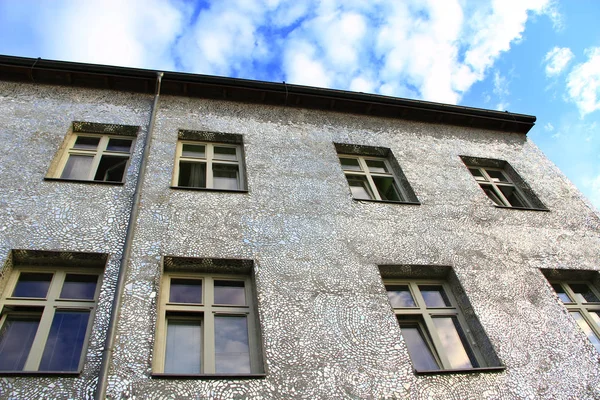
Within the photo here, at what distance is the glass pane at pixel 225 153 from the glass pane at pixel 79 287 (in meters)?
3.43

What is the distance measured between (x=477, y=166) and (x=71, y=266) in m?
8.07

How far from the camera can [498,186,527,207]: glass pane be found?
9.38 m

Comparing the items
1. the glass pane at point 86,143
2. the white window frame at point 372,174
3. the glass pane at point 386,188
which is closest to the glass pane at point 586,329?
the white window frame at point 372,174

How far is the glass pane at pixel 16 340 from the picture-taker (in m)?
4.77

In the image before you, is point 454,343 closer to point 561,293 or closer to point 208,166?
point 561,293

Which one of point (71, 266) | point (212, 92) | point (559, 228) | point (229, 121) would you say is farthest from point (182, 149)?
point (559, 228)

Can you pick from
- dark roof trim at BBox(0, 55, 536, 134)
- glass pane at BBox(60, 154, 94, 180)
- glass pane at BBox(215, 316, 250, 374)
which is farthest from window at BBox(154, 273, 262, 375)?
dark roof trim at BBox(0, 55, 536, 134)

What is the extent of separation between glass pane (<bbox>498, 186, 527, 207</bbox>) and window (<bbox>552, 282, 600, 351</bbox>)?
2.29m

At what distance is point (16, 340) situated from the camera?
5.01 metres

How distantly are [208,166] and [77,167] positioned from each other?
214cm

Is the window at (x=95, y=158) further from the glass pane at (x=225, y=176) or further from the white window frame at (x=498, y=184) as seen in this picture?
the white window frame at (x=498, y=184)

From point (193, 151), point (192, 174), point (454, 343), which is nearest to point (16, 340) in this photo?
point (192, 174)

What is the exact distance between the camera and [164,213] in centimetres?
666

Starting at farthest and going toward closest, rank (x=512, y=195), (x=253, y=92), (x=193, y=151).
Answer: (x=253, y=92), (x=512, y=195), (x=193, y=151)
